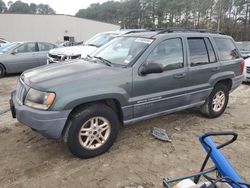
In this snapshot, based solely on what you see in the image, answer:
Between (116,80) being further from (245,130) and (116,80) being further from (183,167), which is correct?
(245,130)

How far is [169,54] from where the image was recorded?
162 inches

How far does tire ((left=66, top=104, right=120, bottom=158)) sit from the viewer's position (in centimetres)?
324

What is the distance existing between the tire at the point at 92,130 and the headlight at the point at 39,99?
1.23 ft

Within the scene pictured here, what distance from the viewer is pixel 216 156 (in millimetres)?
1914

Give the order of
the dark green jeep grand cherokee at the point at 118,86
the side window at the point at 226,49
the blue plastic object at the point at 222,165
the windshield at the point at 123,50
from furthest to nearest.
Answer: the side window at the point at 226,49 → the windshield at the point at 123,50 → the dark green jeep grand cherokee at the point at 118,86 → the blue plastic object at the point at 222,165

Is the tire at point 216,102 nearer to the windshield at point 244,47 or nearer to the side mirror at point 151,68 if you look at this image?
the side mirror at point 151,68

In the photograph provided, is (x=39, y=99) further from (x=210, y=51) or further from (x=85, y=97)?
(x=210, y=51)

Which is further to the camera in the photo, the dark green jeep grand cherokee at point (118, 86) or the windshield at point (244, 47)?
the windshield at point (244, 47)

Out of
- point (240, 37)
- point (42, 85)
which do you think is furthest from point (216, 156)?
point (240, 37)

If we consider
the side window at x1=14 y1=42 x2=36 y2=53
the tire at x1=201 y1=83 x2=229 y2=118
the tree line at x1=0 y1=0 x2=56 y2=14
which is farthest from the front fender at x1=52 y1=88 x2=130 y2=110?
the tree line at x1=0 y1=0 x2=56 y2=14

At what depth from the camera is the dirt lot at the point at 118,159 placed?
3.01 meters

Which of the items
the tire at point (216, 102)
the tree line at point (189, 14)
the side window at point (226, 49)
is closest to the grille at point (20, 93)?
the tire at point (216, 102)

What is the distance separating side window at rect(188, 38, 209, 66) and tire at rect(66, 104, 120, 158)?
1872 mm

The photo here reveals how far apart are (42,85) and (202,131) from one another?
9.69ft
